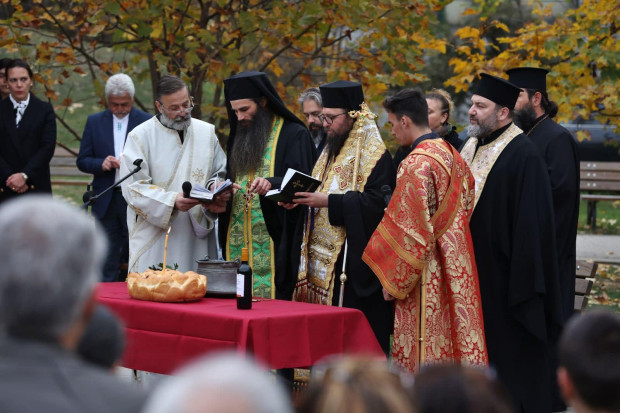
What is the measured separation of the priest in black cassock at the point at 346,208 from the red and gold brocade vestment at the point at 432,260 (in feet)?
0.97

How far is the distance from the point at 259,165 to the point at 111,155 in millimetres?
2470

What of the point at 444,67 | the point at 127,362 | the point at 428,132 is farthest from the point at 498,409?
the point at 444,67

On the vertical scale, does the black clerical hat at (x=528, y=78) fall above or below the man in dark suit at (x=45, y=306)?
above

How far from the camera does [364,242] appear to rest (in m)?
6.17

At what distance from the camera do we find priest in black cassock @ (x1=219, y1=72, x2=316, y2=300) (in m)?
6.71

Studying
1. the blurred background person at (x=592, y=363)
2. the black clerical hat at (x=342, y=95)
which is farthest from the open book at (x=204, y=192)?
the blurred background person at (x=592, y=363)

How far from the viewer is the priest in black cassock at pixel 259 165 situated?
264 inches

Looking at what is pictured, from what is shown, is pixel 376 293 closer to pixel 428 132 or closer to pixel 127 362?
pixel 428 132

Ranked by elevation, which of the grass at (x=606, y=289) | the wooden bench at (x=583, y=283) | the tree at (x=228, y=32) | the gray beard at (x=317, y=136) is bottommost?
the grass at (x=606, y=289)

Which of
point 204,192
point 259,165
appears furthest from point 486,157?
point 204,192

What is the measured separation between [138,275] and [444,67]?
43.5ft

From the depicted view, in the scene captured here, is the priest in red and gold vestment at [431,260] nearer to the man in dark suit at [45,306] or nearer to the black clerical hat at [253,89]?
the black clerical hat at [253,89]

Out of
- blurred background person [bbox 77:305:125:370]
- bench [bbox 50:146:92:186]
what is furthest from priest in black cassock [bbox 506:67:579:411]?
bench [bbox 50:146:92:186]

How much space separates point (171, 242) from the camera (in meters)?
6.92
